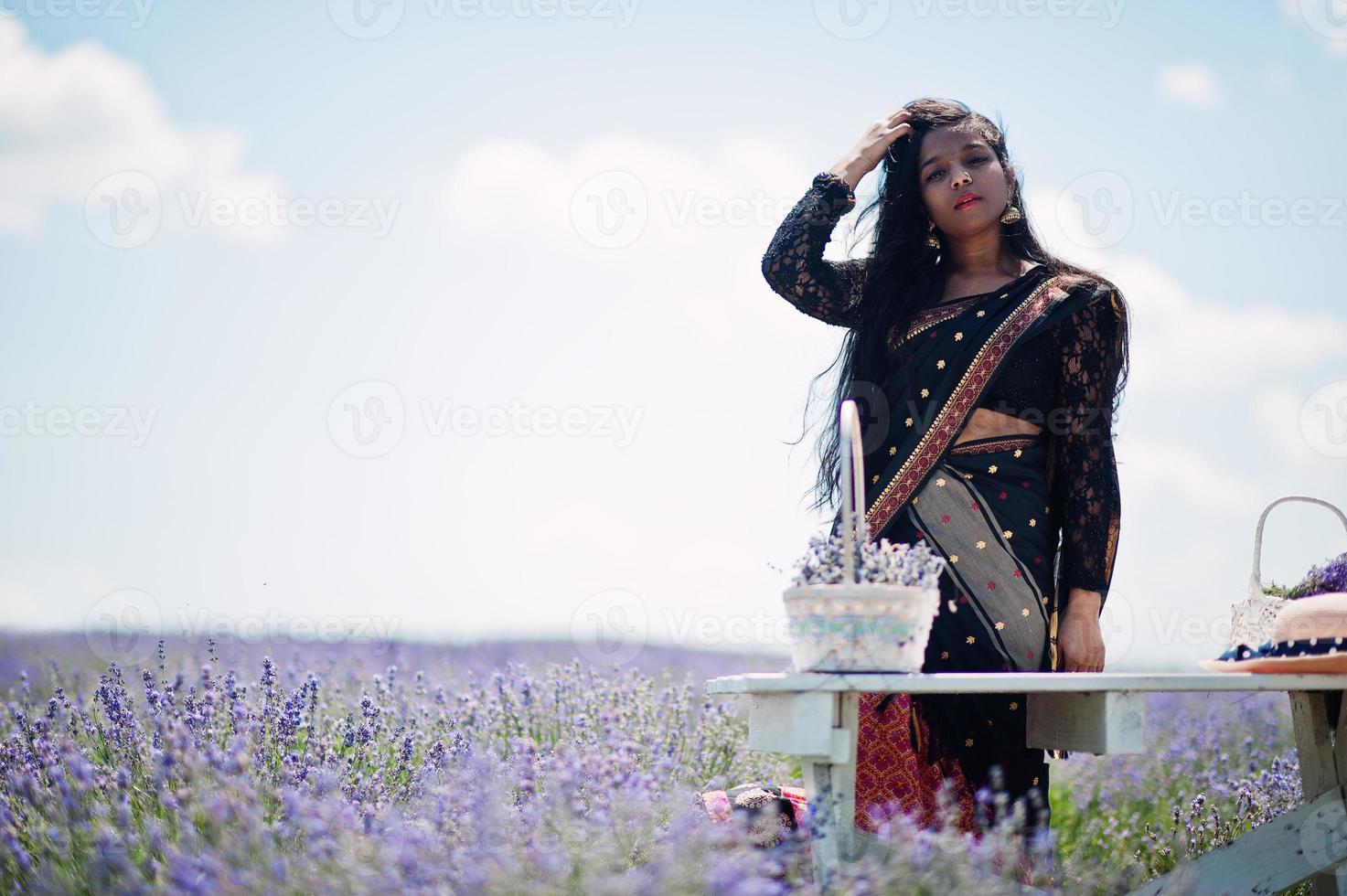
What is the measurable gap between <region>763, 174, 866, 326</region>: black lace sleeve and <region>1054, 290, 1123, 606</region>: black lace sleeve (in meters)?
0.56

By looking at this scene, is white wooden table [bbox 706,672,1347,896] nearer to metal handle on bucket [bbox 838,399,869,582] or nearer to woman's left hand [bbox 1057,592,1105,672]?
woman's left hand [bbox 1057,592,1105,672]

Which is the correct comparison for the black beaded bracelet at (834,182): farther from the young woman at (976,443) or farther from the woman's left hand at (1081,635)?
the woman's left hand at (1081,635)

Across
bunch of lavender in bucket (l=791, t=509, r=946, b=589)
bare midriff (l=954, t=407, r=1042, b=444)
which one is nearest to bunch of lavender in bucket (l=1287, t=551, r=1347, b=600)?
bare midriff (l=954, t=407, r=1042, b=444)

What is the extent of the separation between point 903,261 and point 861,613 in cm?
130

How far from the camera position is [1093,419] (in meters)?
2.75

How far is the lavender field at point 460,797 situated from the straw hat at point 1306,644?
0.51 meters

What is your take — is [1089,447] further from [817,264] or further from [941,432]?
[817,264]

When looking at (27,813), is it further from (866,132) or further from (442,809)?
(866,132)

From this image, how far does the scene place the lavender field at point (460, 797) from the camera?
192cm

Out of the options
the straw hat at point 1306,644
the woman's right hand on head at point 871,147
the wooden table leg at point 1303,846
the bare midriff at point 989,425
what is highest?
the woman's right hand on head at point 871,147

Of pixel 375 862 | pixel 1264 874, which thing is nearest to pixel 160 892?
pixel 375 862

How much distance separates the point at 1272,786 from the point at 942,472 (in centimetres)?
189

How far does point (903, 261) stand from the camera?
3064 millimetres

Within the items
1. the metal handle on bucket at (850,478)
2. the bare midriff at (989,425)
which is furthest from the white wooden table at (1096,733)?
the bare midriff at (989,425)
